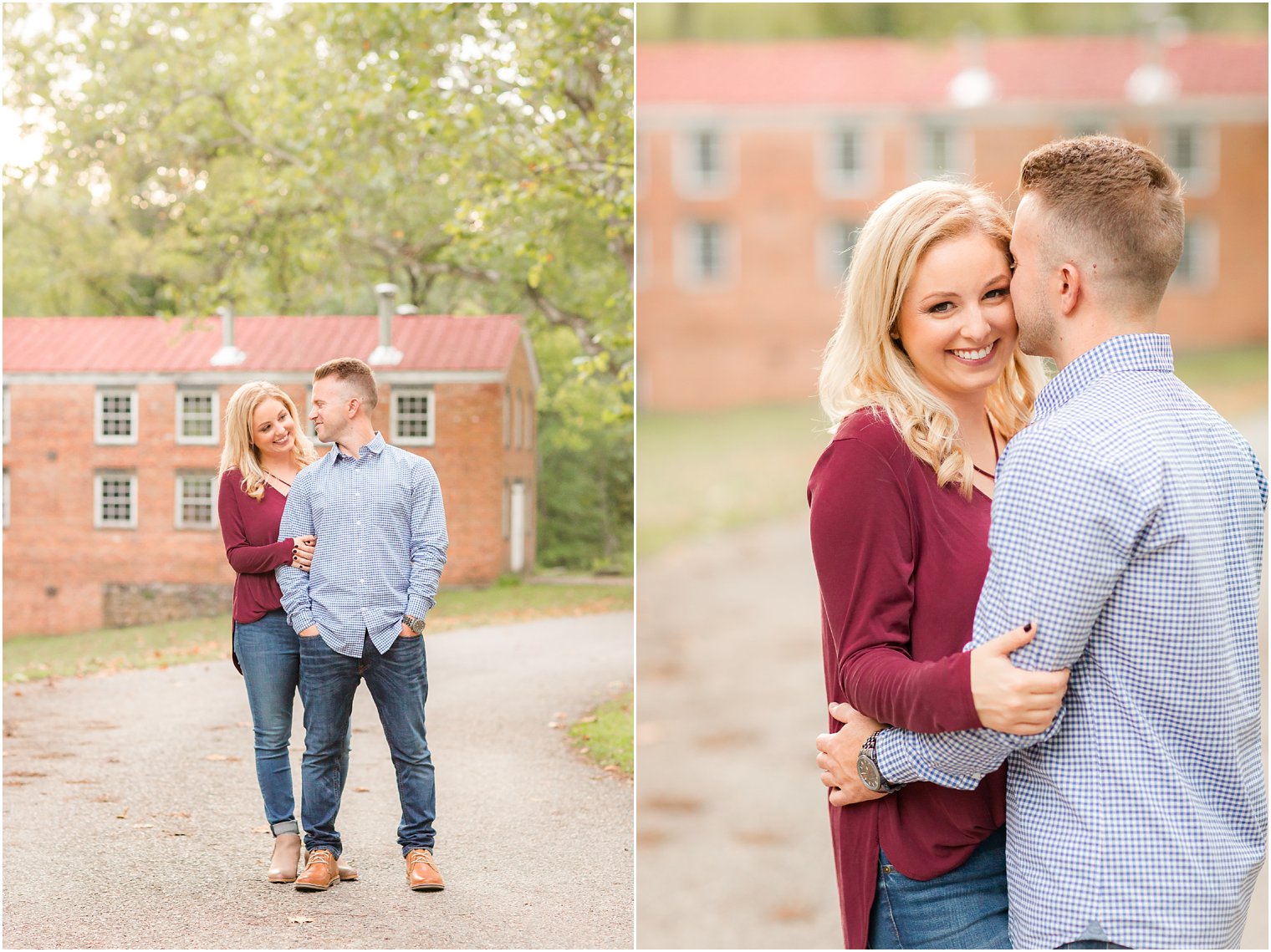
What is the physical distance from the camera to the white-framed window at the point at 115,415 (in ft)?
9.86

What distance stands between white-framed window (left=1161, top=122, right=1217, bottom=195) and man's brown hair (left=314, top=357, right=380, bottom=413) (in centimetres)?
2213

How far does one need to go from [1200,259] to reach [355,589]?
2234 centimetres

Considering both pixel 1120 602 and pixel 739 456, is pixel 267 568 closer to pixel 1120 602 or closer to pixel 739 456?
pixel 1120 602

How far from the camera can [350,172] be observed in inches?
121

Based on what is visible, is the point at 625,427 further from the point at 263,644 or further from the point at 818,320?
the point at 818,320

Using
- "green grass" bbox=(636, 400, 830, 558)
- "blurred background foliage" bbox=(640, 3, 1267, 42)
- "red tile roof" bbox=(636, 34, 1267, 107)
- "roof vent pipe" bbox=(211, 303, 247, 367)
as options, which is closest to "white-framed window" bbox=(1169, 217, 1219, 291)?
"red tile roof" bbox=(636, 34, 1267, 107)

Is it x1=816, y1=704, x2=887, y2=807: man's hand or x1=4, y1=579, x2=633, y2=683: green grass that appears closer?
x1=816, y1=704, x2=887, y2=807: man's hand

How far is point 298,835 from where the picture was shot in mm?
2764

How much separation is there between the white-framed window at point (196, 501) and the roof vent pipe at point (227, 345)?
0.28m

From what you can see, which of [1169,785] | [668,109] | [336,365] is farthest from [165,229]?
[668,109]

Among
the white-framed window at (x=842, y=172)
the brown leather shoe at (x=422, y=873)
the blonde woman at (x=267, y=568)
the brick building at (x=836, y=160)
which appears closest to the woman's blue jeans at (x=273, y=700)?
the blonde woman at (x=267, y=568)

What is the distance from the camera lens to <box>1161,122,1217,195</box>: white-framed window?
21.9m

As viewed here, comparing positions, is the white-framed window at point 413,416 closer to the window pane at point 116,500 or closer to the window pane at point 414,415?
the window pane at point 414,415

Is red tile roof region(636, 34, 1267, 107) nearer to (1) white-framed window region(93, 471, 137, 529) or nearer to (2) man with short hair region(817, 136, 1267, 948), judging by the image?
(1) white-framed window region(93, 471, 137, 529)
